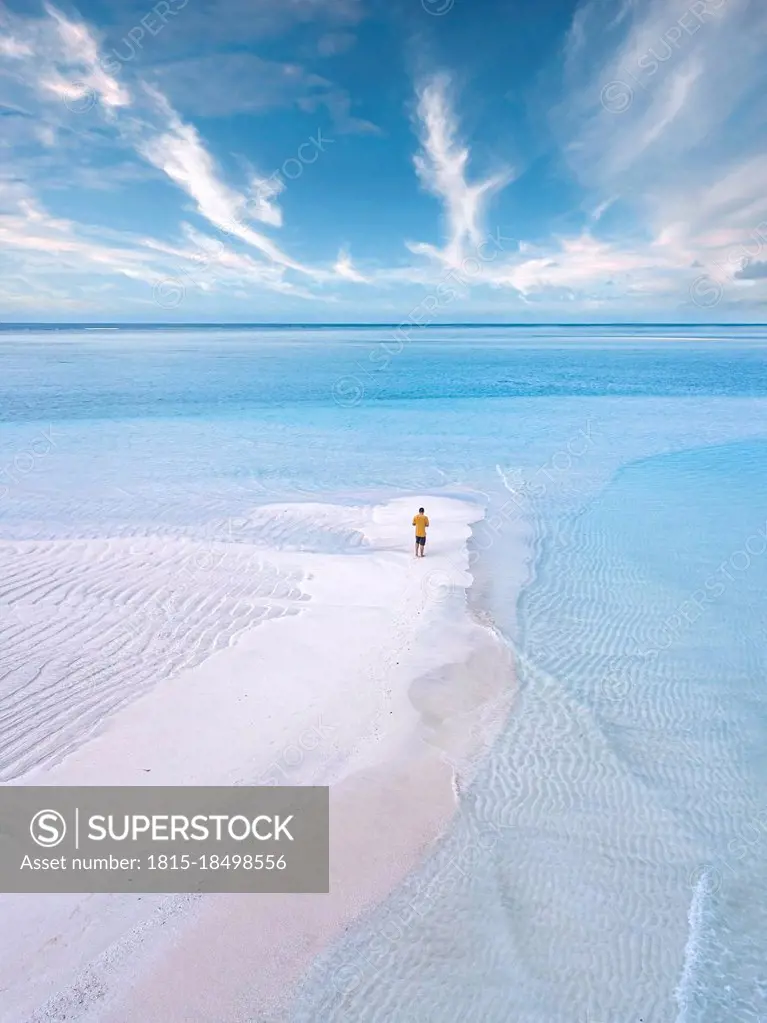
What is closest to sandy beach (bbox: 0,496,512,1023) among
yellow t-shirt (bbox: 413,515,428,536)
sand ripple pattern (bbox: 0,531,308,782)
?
sand ripple pattern (bbox: 0,531,308,782)

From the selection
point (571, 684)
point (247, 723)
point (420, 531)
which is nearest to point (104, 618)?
point (247, 723)

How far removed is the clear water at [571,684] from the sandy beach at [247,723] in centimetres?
57

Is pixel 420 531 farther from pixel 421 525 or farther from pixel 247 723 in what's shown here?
pixel 247 723

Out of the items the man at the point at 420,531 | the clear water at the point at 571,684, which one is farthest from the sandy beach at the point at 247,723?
the clear water at the point at 571,684

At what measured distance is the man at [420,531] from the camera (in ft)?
51.5

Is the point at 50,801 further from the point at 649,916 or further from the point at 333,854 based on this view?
the point at 649,916

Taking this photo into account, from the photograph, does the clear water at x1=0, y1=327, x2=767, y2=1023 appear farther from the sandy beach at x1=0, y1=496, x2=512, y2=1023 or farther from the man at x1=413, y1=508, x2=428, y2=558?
the man at x1=413, y1=508, x2=428, y2=558

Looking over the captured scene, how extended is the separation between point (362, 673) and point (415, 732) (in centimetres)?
165

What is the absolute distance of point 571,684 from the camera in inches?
429

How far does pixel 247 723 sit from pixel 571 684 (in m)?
5.22

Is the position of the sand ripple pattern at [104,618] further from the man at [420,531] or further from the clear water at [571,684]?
the man at [420,531]

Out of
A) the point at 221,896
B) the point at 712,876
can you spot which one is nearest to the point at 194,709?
the point at 221,896

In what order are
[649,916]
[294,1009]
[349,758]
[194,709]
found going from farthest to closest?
[194,709]
[349,758]
[649,916]
[294,1009]

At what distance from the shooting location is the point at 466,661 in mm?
11422
